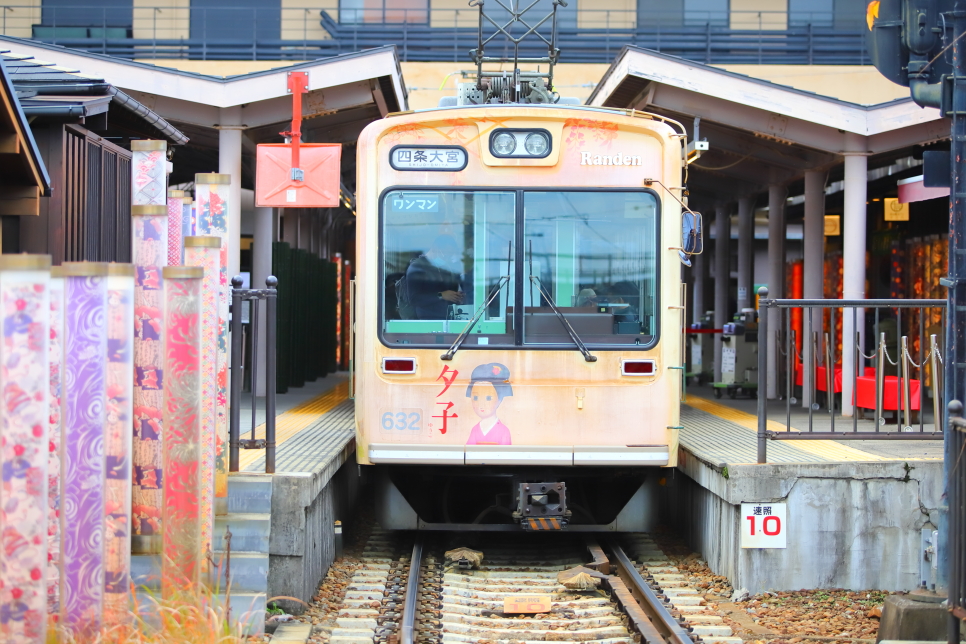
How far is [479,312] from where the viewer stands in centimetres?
770

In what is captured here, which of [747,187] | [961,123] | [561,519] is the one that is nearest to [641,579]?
[561,519]

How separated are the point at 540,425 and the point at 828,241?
11200mm

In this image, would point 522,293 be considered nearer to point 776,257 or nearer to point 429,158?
point 429,158

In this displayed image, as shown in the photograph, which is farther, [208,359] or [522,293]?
[522,293]

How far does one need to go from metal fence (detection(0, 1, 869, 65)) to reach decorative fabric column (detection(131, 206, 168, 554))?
15.7 metres

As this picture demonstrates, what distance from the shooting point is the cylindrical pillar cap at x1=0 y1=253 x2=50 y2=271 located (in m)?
4.18

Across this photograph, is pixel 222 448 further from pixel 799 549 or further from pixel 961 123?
pixel 961 123

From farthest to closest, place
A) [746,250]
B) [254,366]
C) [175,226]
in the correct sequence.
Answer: [746,250], [254,366], [175,226]

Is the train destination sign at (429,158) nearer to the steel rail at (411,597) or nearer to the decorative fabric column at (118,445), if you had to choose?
the steel rail at (411,597)

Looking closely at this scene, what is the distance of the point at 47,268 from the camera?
→ 424cm

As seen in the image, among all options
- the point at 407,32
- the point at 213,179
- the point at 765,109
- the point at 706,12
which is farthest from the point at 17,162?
the point at 706,12

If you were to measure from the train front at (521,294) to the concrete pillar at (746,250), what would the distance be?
10.7m

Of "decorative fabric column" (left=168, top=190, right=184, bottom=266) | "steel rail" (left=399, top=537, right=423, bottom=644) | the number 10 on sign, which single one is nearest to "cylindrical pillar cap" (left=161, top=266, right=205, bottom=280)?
"decorative fabric column" (left=168, top=190, right=184, bottom=266)

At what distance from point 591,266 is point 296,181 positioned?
448cm
